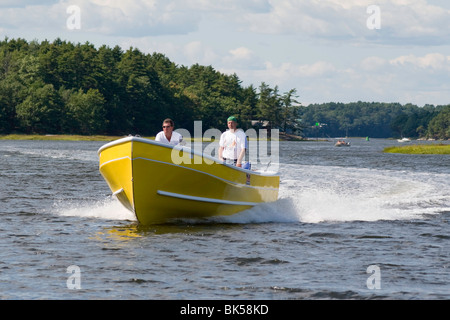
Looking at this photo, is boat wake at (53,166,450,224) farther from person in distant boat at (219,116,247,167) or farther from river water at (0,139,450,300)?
person in distant boat at (219,116,247,167)

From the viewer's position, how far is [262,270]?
1142 cm

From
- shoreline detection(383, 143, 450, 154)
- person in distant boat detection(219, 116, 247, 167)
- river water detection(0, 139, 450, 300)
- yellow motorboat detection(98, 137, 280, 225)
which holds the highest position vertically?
person in distant boat detection(219, 116, 247, 167)

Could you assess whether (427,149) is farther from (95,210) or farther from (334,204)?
(95,210)

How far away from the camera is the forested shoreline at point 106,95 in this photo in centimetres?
12256

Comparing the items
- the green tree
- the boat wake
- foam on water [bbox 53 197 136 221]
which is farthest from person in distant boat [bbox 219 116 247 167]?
the green tree

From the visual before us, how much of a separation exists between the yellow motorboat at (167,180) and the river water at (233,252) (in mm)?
469

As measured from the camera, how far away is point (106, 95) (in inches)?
5664

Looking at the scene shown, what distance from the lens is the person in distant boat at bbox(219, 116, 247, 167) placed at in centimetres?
1684

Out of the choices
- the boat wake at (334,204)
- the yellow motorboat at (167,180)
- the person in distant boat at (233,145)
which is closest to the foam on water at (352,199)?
the boat wake at (334,204)

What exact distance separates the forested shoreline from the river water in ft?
336

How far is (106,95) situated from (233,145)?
130 meters

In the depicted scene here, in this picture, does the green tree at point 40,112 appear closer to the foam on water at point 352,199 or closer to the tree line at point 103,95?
the tree line at point 103,95

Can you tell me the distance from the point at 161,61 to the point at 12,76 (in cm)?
6635
